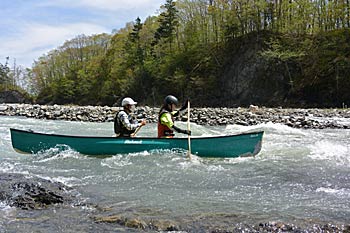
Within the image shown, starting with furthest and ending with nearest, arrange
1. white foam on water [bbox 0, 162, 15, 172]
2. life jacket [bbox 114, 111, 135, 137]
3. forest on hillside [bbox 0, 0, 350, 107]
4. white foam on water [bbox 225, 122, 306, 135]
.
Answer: forest on hillside [bbox 0, 0, 350, 107] < white foam on water [bbox 225, 122, 306, 135] < life jacket [bbox 114, 111, 135, 137] < white foam on water [bbox 0, 162, 15, 172]

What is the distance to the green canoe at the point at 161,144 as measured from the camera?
27.8 ft

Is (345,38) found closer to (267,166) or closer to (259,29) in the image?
(259,29)

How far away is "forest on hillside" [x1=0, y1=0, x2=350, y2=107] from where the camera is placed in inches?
1206

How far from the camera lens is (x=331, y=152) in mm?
9367

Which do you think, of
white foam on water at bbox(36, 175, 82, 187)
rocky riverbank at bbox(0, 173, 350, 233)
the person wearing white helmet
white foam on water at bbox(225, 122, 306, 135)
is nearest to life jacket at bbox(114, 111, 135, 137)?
the person wearing white helmet

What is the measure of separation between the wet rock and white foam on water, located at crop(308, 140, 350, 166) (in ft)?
19.1

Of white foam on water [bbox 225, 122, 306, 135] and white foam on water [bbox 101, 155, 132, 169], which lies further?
white foam on water [bbox 225, 122, 306, 135]

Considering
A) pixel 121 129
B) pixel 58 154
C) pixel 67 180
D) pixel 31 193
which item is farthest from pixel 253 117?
pixel 31 193

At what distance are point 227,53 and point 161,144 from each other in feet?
109

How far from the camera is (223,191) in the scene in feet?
19.4

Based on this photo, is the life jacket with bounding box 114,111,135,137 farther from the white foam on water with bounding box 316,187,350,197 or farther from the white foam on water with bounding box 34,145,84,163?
the white foam on water with bounding box 316,187,350,197

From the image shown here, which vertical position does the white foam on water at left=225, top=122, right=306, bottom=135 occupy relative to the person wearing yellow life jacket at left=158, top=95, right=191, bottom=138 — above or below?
below

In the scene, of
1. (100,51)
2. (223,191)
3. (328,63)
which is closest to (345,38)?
(328,63)

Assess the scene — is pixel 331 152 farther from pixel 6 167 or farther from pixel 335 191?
pixel 6 167
